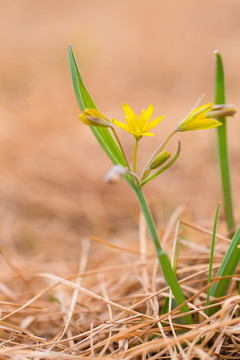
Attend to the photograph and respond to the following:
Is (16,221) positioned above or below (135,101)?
below

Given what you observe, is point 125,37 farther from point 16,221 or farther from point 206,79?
point 16,221

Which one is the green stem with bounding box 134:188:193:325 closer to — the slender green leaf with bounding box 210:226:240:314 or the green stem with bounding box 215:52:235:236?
the slender green leaf with bounding box 210:226:240:314

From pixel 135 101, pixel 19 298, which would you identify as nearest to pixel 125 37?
pixel 135 101

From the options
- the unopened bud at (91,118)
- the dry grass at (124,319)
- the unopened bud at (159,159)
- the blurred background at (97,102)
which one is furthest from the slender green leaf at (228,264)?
the blurred background at (97,102)

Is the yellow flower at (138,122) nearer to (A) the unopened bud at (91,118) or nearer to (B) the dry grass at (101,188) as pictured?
(A) the unopened bud at (91,118)

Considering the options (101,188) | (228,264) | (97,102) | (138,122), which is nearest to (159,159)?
(138,122)

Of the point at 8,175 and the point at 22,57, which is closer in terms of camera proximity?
the point at 8,175

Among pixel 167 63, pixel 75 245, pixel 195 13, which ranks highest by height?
pixel 195 13
